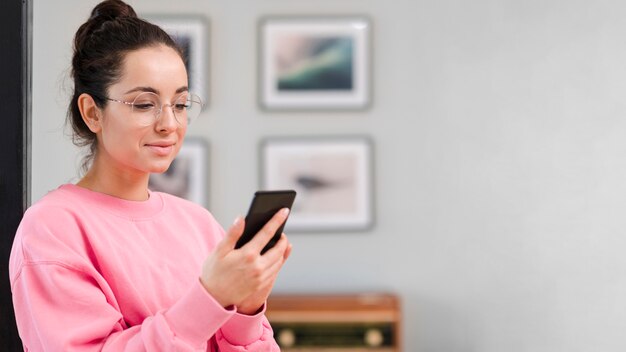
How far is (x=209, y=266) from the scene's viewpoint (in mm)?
896

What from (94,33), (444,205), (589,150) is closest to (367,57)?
(444,205)

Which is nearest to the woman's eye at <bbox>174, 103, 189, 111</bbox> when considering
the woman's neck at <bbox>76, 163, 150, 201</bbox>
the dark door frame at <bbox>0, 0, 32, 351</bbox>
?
the woman's neck at <bbox>76, 163, 150, 201</bbox>

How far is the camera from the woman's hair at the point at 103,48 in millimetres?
1011

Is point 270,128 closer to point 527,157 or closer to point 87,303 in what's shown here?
point 527,157

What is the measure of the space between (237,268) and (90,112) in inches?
12.5

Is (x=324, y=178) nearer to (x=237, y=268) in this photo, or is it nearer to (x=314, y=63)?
(x=314, y=63)

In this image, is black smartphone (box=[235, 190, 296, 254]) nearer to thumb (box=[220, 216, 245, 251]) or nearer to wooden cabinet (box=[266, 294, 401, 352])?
thumb (box=[220, 216, 245, 251])

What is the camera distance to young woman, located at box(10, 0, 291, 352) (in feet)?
2.94

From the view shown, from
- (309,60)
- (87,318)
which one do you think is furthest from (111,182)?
(309,60)

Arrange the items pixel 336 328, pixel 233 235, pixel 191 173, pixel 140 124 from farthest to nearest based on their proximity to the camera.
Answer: pixel 191 173 → pixel 336 328 → pixel 140 124 → pixel 233 235

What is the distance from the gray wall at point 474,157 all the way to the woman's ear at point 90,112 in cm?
260

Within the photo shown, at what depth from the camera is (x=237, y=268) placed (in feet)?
2.90

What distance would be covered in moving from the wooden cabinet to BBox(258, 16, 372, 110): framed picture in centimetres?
96

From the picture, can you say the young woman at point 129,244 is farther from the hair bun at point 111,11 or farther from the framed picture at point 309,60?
the framed picture at point 309,60
